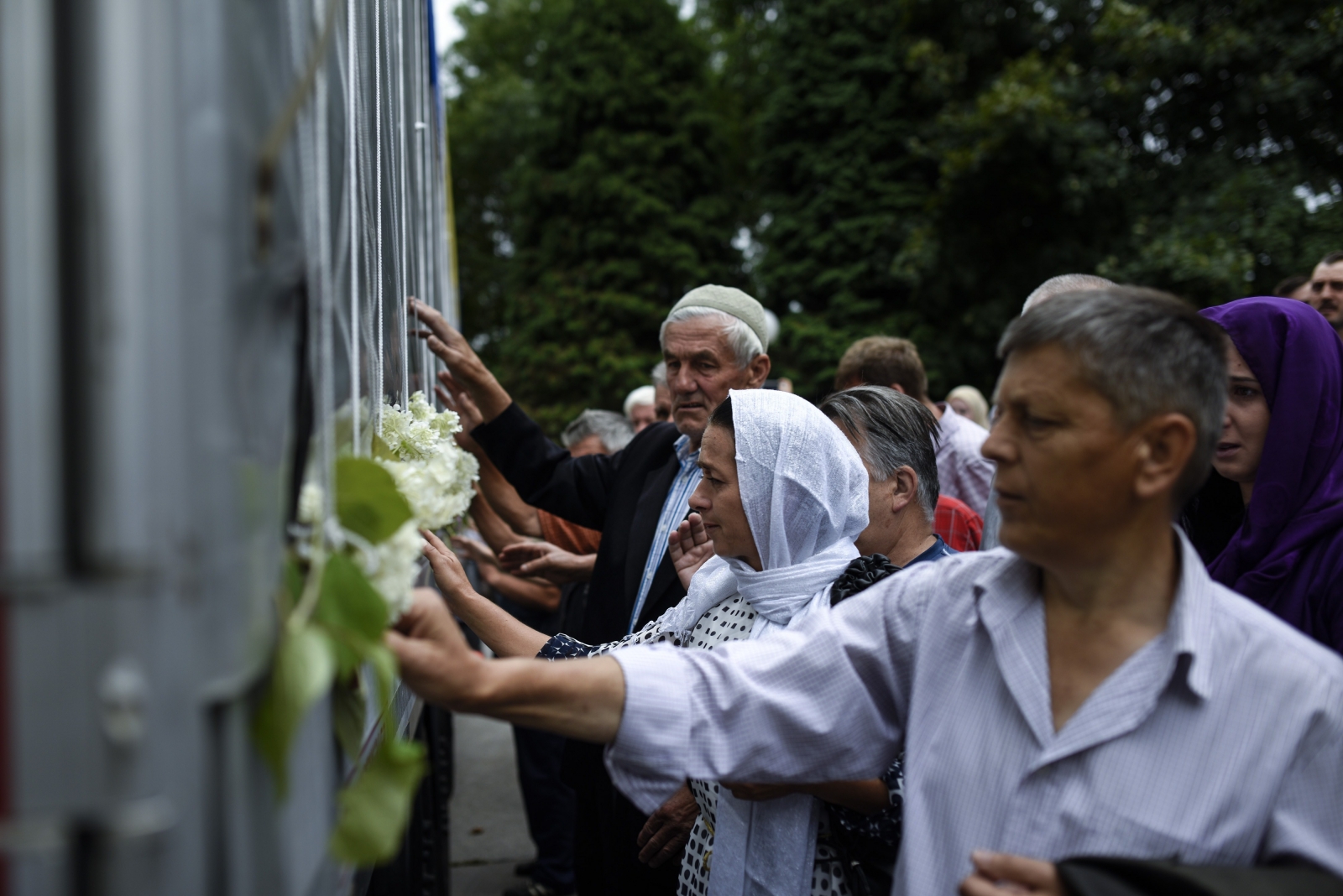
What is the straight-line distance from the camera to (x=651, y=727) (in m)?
1.62

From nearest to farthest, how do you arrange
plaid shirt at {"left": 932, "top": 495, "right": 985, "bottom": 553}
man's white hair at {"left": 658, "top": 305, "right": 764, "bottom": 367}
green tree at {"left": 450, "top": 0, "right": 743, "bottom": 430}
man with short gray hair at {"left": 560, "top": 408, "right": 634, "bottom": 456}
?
man's white hair at {"left": 658, "top": 305, "right": 764, "bottom": 367}
plaid shirt at {"left": 932, "top": 495, "right": 985, "bottom": 553}
man with short gray hair at {"left": 560, "top": 408, "right": 634, "bottom": 456}
green tree at {"left": 450, "top": 0, "right": 743, "bottom": 430}

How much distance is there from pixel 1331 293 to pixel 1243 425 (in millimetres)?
2434

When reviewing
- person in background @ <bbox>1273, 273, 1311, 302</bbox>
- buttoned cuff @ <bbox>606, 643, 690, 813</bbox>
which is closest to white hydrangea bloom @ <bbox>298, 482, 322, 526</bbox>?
buttoned cuff @ <bbox>606, 643, 690, 813</bbox>

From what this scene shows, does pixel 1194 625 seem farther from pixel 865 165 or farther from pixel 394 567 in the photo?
pixel 865 165

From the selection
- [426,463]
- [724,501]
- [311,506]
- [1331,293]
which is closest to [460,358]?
[724,501]

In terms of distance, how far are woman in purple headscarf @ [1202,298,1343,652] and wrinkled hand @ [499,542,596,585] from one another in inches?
75.9

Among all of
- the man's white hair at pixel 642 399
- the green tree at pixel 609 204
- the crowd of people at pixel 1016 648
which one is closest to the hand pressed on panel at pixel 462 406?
the crowd of people at pixel 1016 648

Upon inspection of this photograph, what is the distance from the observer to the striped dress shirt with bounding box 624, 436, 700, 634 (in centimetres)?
311

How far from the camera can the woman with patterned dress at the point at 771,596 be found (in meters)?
2.05

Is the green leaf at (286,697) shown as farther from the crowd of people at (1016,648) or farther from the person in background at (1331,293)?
the person in background at (1331,293)

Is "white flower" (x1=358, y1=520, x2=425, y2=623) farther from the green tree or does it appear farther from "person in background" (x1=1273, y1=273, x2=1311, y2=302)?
the green tree

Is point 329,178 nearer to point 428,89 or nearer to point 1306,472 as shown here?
point 1306,472

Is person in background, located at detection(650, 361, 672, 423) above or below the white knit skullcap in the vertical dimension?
below

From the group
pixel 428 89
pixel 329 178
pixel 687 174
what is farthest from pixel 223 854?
pixel 687 174
